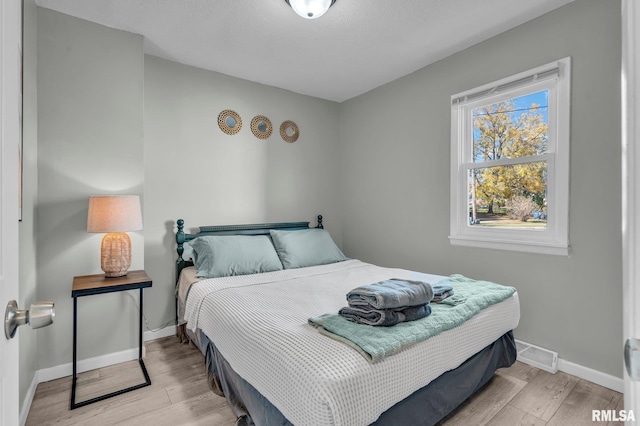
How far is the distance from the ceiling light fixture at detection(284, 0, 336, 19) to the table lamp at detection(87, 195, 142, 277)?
1.76 meters

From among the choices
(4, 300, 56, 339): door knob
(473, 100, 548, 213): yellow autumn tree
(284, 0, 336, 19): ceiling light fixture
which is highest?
(284, 0, 336, 19): ceiling light fixture

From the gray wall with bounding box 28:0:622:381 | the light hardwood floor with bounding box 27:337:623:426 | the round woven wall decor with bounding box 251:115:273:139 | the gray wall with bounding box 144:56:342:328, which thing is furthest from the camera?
the round woven wall decor with bounding box 251:115:273:139

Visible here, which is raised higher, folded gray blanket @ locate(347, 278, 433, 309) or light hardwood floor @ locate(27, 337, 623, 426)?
folded gray blanket @ locate(347, 278, 433, 309)

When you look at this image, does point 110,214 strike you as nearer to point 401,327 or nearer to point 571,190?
point 401,327

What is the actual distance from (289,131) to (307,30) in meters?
1.42

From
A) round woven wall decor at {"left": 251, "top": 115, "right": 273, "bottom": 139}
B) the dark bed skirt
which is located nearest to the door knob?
the dark bed skirt

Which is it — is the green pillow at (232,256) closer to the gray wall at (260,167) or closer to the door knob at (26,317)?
the gray wall at (260,167)

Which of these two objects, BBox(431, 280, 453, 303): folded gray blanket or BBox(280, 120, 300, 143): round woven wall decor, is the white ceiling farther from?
BBox(431, 280, 453, 303): folded gray blanket

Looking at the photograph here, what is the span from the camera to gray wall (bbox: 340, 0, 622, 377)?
2.08 metres

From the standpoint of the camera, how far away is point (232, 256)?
280cm

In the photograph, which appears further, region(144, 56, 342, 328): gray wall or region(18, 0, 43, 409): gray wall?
region(144, 56, 342, 328): gray wall

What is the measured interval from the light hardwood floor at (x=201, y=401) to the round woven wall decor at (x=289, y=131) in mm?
2574
